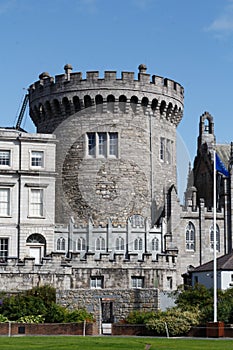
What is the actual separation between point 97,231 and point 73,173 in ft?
19.7

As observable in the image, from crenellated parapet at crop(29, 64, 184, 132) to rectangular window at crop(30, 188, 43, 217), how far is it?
31.5 feet

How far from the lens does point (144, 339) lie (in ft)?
116

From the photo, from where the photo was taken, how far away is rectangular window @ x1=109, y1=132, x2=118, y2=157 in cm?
7100

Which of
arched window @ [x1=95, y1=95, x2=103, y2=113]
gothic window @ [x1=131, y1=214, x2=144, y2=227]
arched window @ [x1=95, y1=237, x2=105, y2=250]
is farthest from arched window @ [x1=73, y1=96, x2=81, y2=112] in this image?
arched window @ [x1=95, y1=237, x2=105, y2=250]

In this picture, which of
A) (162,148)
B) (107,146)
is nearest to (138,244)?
(107,146)

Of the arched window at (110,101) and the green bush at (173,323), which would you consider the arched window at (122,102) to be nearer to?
the arched window at (110,101)

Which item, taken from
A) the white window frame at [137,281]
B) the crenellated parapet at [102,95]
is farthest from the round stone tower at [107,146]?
the white window frame at [137,281]

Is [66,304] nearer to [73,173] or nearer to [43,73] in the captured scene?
[73,173]

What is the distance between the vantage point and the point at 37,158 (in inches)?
2591

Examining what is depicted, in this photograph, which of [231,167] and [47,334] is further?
[231,167]

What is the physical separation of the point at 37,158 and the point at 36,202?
338 centimetres

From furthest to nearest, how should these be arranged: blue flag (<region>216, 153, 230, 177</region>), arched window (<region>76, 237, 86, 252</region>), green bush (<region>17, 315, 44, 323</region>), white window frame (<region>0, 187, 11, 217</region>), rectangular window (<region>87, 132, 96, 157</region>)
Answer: rectangular window (<region>87, 132, 96, 157</region>) < arched window (<region>76, 237, 86, 252</region>) < white window frame (<region>0, 187, 11, 217</region>) < blue flag (<region>216, 153, 230, 177</region>) < green bush (<region>17, 315, 44, 323</region>)

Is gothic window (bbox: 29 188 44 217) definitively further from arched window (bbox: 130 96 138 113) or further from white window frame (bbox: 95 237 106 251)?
arched window (bbox: 130 96 138 113)

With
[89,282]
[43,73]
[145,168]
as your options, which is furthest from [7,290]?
[43,73]
